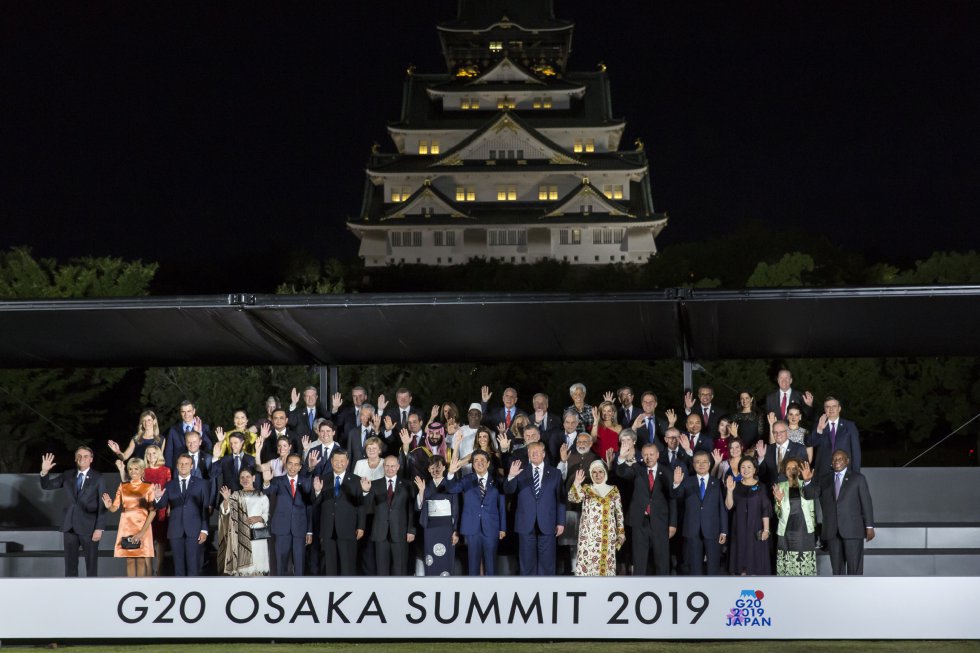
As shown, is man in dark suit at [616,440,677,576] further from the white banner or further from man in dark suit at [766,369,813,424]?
the white banner

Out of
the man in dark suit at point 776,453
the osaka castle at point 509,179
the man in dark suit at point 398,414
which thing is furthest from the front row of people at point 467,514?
the osaka castle at point 509,179

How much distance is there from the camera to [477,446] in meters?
11.6

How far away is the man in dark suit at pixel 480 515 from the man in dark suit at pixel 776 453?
8.11ft

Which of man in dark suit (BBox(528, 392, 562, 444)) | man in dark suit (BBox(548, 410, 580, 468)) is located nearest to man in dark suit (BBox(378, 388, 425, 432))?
man in dark suit (BBox(528, 392, 562, 444))

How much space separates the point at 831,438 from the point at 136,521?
6.50 metres

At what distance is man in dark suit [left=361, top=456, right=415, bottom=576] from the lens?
11391mm

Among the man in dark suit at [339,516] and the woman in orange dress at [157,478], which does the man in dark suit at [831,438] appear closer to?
the man in dark suit at [339,516]

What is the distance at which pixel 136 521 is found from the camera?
11.4 m

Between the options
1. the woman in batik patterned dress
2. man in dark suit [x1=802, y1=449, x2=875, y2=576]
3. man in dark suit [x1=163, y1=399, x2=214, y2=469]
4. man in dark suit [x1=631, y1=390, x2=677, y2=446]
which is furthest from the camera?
man in dark suit [x1=631, y1=390, x2=677, y2=446]

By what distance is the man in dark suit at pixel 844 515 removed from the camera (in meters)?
11.0

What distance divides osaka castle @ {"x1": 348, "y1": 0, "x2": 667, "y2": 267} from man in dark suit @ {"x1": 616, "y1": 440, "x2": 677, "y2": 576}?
61288 millimetres

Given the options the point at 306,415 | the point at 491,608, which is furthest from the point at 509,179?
the point at 491,608

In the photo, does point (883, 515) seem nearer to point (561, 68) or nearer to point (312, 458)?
point (312, 458)

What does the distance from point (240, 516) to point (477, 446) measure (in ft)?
7.29
